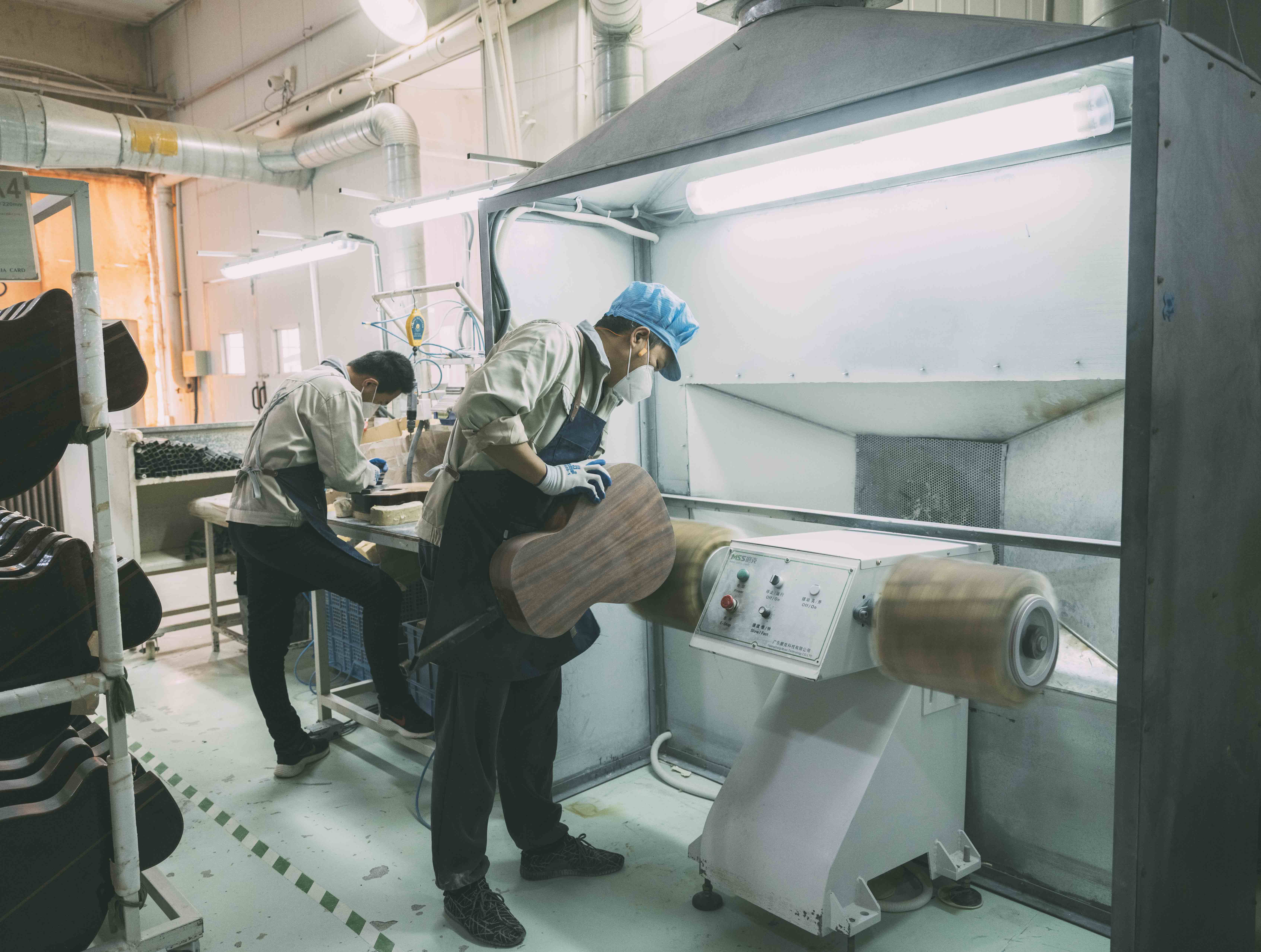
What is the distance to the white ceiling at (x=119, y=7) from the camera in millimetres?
7195

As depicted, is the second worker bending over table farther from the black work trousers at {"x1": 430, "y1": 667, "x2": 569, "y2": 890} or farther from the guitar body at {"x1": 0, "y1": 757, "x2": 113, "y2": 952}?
the guitar body at {"x1": 0, "y1": 757, "x2": 113, "y2": 952}

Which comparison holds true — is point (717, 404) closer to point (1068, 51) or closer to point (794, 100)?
point (794, 100)

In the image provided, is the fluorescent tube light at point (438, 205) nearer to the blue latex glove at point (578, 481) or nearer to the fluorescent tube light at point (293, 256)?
the fluorescent tube light at point (293, 256)

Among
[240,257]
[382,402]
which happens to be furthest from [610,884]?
[240,257]

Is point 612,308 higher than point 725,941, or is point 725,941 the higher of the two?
point 612,308

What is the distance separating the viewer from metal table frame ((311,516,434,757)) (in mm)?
2916

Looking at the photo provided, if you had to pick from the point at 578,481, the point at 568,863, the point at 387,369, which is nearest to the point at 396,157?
the point at 387,369

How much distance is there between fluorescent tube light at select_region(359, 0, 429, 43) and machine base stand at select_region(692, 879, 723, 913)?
12.9 feet

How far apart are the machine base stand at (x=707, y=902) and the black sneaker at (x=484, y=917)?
429 millimetres

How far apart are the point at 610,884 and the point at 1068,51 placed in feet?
6.90

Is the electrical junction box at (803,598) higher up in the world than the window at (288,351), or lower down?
lower down

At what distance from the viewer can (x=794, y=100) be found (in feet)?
5.51

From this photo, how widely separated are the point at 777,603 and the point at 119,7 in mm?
8271

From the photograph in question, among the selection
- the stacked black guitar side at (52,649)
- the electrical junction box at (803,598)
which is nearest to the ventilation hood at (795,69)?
the electrical junction box at (803,598)
